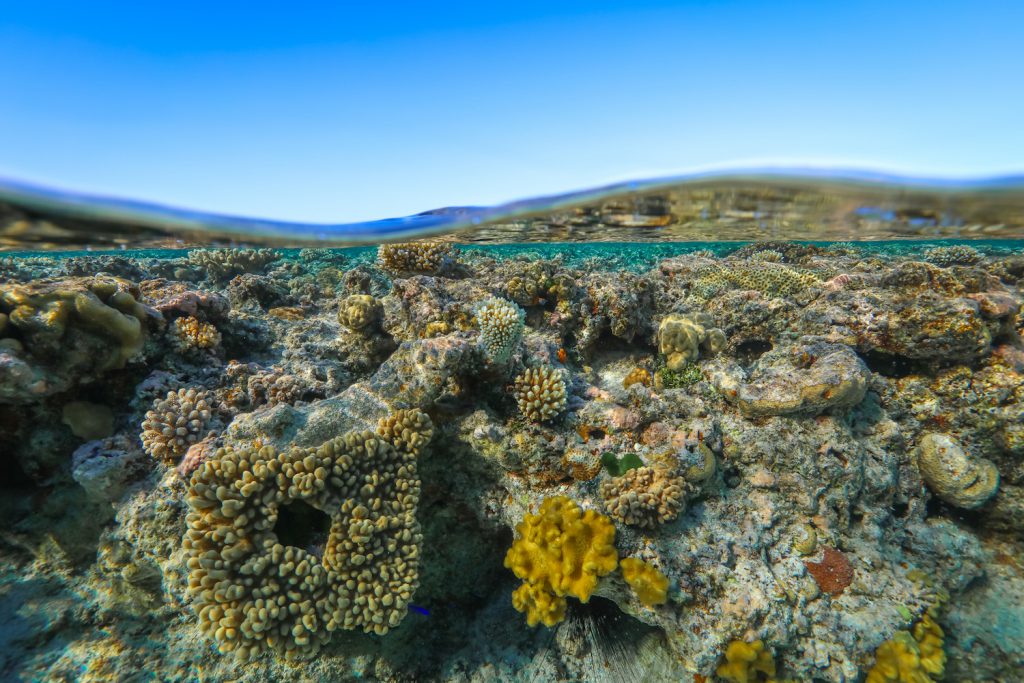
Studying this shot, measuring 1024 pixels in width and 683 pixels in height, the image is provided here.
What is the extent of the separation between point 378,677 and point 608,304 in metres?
5.48

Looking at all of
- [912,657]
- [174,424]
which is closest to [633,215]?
[912,657]

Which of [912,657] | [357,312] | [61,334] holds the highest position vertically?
[61,334]

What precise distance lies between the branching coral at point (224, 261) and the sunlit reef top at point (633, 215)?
191 centimetres

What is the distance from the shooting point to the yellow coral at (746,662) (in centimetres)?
322

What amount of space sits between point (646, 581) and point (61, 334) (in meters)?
6.60

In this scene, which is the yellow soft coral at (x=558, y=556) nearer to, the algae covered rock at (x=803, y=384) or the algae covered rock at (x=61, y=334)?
the algae covered rock at (x=803, y=384)

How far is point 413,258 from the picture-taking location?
6996mm

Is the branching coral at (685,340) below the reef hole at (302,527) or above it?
above

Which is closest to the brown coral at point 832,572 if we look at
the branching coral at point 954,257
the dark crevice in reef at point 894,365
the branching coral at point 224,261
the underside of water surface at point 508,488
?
the underside of water surface at point 508,488

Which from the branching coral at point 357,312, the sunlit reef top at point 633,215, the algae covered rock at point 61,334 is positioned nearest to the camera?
the algae covered rock at point 61,334

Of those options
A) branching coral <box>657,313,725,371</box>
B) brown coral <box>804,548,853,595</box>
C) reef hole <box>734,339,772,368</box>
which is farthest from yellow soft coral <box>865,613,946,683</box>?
reef hole <box>734,339,772,368</box>

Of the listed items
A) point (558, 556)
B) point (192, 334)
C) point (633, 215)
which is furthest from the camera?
point (633, 215)

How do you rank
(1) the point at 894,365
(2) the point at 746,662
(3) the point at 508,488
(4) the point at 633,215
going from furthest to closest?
(4) the point at 633,215 → (1) the point at 894,365 → (3) the point at 508,488 → (2) the point at 746,662

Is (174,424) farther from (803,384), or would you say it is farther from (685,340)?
(803,384)
